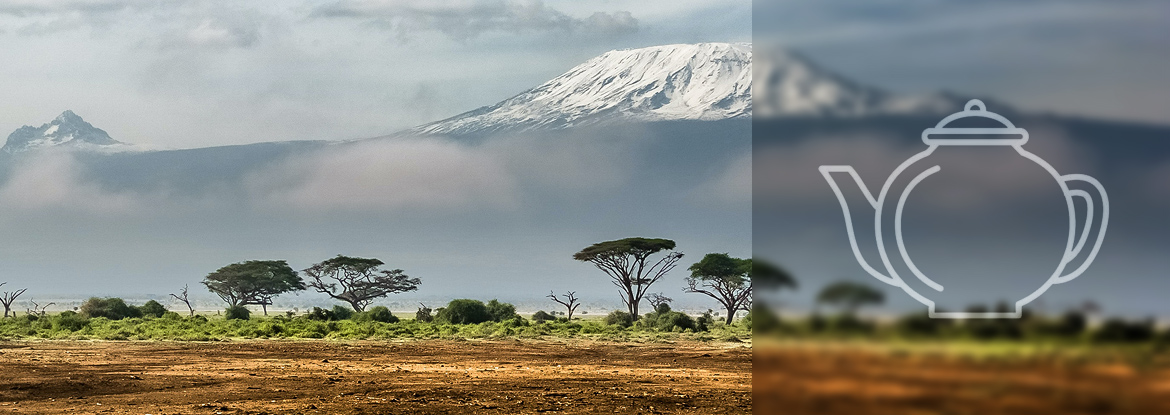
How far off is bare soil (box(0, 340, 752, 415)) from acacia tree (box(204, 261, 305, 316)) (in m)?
Answer: 51.4

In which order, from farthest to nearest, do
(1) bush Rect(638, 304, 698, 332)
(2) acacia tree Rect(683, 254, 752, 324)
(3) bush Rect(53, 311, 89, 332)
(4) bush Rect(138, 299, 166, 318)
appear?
(2) acacia tree Rect(683, 254, 752, 324)
(4) bush Rect(138, 299, 166, 318)
(1) bush Rect(638, 304, 698, 332)
(3) bush Rect(53, 311, 89, 332)

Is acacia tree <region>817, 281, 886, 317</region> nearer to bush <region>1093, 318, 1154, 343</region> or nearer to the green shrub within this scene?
bush <region>1093, 318, 1154, 343</region>

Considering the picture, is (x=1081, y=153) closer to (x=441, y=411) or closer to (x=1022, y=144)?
(x=1022, y=144)

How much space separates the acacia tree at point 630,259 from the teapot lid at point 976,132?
5584 cm

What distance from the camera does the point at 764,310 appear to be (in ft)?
15.5

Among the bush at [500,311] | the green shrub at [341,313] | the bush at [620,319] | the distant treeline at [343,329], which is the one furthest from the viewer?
the green shrub at [341,313]

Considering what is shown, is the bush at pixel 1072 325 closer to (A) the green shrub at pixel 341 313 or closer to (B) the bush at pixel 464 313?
(B) the bush at pixel 464 313

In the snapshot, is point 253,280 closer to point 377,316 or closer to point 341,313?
point 341,313

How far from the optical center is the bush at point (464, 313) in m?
52.0

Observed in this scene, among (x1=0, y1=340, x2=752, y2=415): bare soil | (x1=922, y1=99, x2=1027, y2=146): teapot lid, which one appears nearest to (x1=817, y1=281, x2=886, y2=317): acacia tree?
(x1=922, y1=99, x2=1027, y2=146): teapot lid

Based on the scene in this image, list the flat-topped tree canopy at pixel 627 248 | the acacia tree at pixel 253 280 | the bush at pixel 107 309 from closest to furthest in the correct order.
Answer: the bush at pixel 107 309, the flat-topped tree canopy at pixel 627 248, the acacia tree at pixel 253 280

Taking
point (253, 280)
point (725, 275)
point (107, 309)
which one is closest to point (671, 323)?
point (725, 275)

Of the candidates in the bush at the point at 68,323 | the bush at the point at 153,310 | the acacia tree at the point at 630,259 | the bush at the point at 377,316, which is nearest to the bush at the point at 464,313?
the bush at the point at 377,316

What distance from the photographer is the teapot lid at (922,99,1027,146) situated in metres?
5.04
